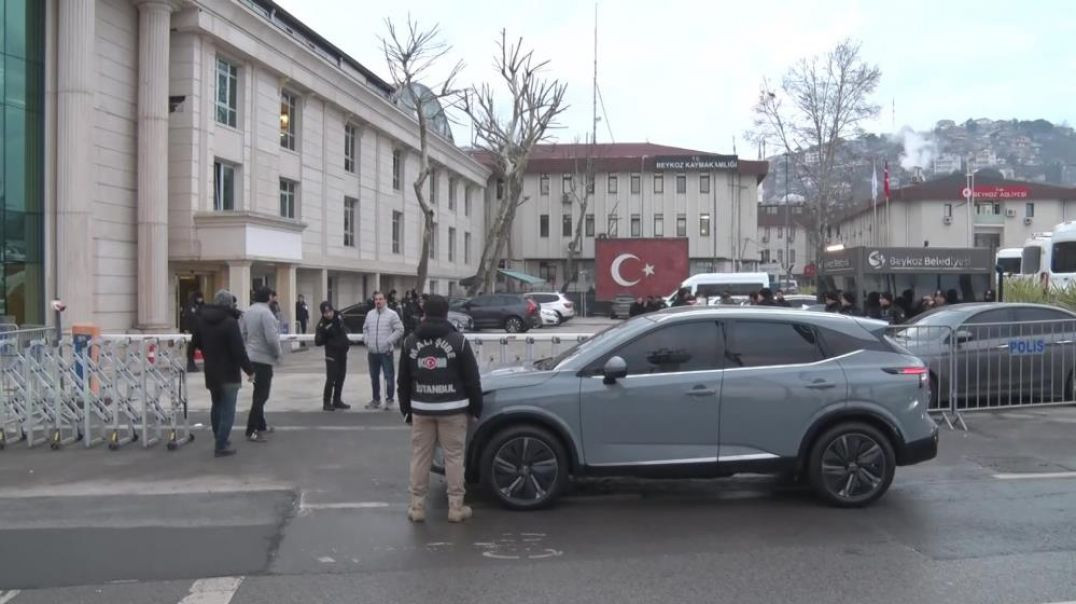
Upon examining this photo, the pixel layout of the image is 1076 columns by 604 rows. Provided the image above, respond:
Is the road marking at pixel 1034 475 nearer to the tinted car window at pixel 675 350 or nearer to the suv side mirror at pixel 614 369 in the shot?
the tinted car window at pixel 675 350

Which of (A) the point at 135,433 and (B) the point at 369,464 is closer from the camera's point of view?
(B) the point at 369,464

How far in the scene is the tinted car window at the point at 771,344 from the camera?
7203 mm

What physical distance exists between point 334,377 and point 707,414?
23.6 ft

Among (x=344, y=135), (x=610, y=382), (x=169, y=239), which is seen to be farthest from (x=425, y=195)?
(x=610, y=382)

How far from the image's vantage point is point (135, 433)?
10375mm

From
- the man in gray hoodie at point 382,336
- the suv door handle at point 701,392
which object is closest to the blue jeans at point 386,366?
the man in gray hoodie at point 382,336

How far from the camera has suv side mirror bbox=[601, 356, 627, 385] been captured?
688 centimetres

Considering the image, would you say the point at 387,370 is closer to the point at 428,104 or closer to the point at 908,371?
the point at 908,371

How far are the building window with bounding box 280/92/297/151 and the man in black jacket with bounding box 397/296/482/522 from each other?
81.3ft

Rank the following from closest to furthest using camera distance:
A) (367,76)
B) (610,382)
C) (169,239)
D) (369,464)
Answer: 1. (610,382)
2. (369,464)
3. (169,239)
4. (367,76)

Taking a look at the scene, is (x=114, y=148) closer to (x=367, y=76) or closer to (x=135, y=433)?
(x=135, y=433)

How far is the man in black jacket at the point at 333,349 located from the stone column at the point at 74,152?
10.1 metres

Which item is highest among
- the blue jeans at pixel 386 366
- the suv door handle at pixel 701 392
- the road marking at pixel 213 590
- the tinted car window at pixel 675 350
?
the tinted car window at pixel 675 350

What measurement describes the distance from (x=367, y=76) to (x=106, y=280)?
23095 mm
